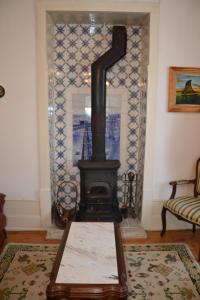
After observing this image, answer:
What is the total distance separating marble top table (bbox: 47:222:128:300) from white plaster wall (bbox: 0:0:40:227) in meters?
1.21

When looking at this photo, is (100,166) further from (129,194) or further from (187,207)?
(187,207)

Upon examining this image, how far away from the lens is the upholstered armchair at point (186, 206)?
8.48 feet

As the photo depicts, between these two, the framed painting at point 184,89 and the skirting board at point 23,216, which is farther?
the skirting board at point 23,216

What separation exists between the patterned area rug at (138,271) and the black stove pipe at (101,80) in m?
1.34

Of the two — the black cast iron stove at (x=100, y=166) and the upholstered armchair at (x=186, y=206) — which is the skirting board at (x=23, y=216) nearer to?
the black cast iron stove at (x=100, y=166)

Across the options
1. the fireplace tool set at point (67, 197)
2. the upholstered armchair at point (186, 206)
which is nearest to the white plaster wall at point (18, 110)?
the fireplace tool set at point (67, 197)

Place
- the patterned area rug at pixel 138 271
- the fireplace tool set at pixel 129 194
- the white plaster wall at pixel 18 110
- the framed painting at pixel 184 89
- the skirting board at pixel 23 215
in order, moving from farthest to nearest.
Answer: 1. the fireplace tool set at pixel 129 194
2. the skirting board at pixel 23 215
3. the framed painting at pixel 184 89
4. the white plaster wall at pixel 18 110
5. the patterned area rug at pixel 138 271

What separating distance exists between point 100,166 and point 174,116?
1.09m

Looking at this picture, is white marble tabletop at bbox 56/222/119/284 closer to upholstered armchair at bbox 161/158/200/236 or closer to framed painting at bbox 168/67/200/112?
upholstered armchair at bbox 161/158/200/236

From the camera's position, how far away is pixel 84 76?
3330 millimetres

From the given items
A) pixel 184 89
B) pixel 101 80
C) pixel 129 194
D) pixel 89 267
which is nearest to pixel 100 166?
pixel 129 194

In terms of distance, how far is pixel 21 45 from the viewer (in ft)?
9.57

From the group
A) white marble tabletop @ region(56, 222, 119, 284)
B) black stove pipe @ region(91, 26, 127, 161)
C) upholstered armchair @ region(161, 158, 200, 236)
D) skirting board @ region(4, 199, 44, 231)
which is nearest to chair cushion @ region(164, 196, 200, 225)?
upholstered armchair @ region(161, 158, 200, 236)

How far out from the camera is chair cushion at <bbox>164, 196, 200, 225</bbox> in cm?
256
